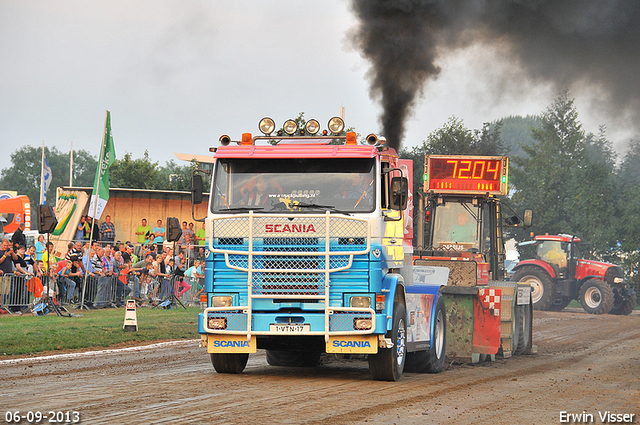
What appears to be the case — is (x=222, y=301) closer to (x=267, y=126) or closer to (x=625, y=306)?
(x=267, y=126)

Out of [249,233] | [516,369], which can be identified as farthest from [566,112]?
[249,233]

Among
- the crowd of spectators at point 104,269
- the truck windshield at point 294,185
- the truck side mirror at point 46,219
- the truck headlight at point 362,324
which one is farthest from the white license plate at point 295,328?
the crowd of spectators at point 104,269

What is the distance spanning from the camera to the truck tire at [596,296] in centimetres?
3111

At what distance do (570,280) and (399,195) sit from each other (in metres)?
22.3

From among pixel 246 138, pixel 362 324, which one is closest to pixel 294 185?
pixel 246 138

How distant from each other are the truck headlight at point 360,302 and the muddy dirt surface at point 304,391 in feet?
3.35

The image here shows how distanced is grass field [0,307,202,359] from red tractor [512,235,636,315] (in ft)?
48.3

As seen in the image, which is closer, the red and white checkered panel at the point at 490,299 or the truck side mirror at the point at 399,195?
the truck side mirror at the point at 399,195

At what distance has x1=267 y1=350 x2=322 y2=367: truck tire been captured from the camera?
44.0 feet

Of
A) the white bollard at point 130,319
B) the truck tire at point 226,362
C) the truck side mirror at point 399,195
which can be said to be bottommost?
the truck tire at point 226,362

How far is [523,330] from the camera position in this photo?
1667 cm

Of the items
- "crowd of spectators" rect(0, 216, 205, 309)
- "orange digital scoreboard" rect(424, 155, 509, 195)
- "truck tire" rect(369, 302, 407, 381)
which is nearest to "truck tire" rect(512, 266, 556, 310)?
"crowd of spectators" rect(0, 216, 205, 309)

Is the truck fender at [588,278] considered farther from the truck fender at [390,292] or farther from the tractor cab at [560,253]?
the truck fender at [390,292]

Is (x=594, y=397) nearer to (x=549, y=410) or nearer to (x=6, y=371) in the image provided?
(x=549, y=410)
